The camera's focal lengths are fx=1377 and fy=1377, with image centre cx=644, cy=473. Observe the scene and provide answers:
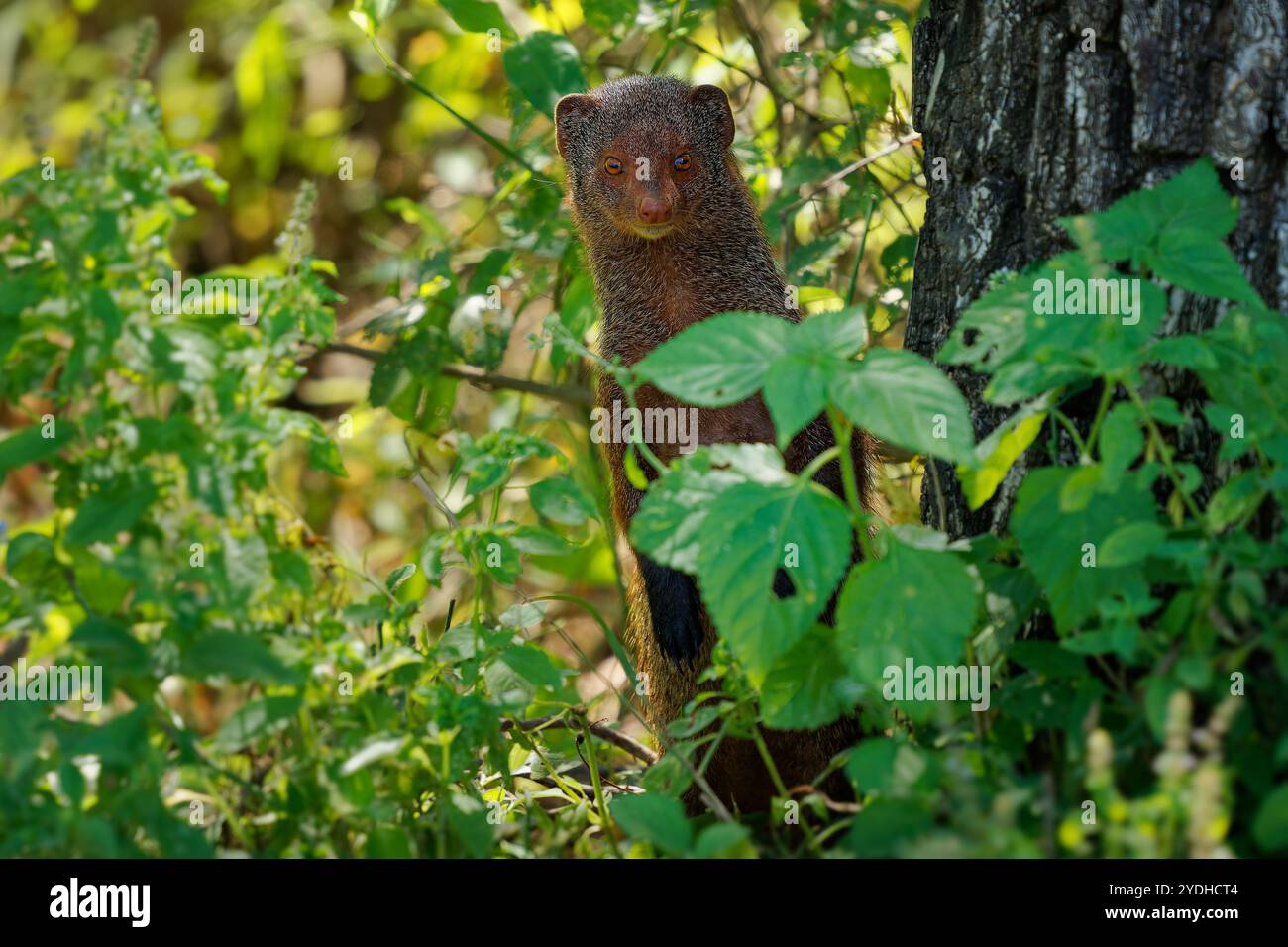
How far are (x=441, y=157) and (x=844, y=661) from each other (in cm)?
377

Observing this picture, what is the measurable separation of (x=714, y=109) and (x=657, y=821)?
6.56 ft

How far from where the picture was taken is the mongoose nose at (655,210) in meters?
2.92

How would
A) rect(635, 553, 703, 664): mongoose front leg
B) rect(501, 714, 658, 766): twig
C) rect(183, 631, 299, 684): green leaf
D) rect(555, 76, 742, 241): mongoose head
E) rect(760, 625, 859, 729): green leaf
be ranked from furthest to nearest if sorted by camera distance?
rect(555, 76, 742, 241): mongoose head, rect(635, 553, 703, 664): mongoose front leg, rect(501, 714, 658, 766): twig, rect(760, 625, 859, 729): green leaf, rect(183, 631, 299, 684): green leaf

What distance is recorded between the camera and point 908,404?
1.66m

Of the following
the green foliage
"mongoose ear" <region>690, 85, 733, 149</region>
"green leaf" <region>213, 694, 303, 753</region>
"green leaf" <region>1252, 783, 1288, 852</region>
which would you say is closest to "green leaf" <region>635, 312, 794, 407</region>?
the green foliage

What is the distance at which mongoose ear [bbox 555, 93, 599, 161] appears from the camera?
326cm

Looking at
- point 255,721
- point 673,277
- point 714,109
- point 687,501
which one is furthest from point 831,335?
point 714,109

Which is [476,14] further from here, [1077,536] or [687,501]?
[1077,536]

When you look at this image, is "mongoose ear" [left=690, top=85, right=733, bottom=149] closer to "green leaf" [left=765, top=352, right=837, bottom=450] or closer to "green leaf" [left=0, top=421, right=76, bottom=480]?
"green leaf" [left=765, top=352, right=837, bottom=450]

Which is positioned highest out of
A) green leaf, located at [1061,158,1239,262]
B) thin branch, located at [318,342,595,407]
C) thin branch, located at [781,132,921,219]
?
thin branch, located at [781,132,921,219]

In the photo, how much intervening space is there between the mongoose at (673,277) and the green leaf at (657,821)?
39.6 inches

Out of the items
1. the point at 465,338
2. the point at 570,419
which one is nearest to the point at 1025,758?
the point at 465,338

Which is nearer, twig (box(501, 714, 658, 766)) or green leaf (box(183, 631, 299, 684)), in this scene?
green leaf (box(183, 631, 299, 684))
